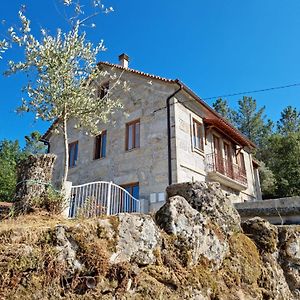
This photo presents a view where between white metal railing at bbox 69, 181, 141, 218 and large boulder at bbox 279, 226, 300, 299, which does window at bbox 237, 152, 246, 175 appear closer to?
white metal railing at bbox 69, 181, 141, 218

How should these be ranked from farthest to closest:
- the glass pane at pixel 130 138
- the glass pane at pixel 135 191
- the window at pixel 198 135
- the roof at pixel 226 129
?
Answer: 1. the roof at pixel 226 129
2. the glass pane at pixel 130 138
3. the window at pixel 198 135
4. the glass pane at pixel 135 191

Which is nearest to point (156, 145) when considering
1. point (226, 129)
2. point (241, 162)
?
point (226, 129)

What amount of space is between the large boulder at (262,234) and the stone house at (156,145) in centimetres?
728

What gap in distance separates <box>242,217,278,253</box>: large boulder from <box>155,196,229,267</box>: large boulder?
0.75m

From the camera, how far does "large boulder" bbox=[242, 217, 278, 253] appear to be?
4465mm

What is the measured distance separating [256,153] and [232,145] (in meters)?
18.2

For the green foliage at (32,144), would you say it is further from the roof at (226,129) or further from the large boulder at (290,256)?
the large boulder at (290,256)

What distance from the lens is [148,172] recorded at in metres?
12.9

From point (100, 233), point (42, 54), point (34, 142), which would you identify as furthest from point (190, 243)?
point (34, 142)

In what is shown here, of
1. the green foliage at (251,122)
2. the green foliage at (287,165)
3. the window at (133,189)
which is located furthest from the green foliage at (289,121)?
the window at (133,189)

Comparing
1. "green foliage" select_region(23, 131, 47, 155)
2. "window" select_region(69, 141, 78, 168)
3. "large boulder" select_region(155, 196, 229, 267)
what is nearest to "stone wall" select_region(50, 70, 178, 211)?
"window" select_region(69, 141, 78, 168)

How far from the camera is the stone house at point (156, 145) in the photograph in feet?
41.7

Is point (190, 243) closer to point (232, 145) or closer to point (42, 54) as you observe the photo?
point (42, 54)

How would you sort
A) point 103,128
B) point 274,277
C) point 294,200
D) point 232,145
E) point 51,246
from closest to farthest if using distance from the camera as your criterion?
point 51,246 → point 274,277 → point 294,200 → point 103,128 → point 232,145
